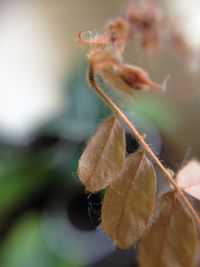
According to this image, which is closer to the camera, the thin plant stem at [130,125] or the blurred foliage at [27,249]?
the thin plant stem at [130,125]

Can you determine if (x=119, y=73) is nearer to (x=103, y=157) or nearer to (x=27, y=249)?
(x=103, y=157)

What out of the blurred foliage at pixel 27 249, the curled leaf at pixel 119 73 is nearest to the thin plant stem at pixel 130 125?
the curled leaf at pixel 119 73

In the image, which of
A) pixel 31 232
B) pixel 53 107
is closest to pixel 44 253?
pixel 31 232

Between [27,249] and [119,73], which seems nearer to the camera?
[119,73]

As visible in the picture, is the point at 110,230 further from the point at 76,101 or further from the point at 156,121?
the point at 76,101

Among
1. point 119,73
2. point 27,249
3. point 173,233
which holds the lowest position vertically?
point 27,249

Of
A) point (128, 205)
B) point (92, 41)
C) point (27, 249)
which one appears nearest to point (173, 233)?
point (128, 205)

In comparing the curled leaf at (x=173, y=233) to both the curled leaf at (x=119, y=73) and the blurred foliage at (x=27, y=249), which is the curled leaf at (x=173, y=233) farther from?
the blurred foliage at (x=27, y=249)
